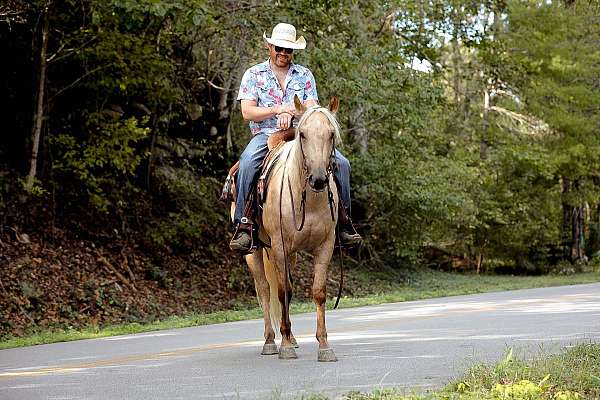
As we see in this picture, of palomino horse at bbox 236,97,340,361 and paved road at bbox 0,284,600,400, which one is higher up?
palomino horse at bbox 236,97,340,361

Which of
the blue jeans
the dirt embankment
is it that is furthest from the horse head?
the dirt embankment

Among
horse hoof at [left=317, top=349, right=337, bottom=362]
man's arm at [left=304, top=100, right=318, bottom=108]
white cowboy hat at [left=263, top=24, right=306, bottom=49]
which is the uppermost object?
white cowboy hat at [left=263, top=24, right=306, bottom=49]

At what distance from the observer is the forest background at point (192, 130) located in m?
19.6

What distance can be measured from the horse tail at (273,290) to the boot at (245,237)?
1.42 feet

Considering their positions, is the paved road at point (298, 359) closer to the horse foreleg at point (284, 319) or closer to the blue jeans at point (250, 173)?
the horse foreleg at point (284, 319)

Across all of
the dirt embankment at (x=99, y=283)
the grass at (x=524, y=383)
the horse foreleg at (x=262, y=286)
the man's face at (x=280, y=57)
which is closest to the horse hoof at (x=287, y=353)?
the horse foreleg at (x=262, y=286)

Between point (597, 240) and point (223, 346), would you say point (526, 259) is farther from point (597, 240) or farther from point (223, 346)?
point (223, 346)

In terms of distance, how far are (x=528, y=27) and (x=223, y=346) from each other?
29.0 m

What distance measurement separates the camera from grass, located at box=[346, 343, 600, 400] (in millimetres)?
5852

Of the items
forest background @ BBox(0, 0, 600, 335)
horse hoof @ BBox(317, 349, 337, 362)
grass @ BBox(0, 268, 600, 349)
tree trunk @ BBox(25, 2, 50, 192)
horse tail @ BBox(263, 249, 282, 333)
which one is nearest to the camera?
horse hoof @ BBox(317, 349, 337, 362)

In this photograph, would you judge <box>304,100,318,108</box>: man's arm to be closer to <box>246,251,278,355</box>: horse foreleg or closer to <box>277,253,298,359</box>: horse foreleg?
<box>277,253,298,359</box>: horse foreleg

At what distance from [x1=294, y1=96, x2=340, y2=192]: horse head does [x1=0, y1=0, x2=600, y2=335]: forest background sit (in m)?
8.46

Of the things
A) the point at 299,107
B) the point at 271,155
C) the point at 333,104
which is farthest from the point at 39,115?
the point at 333,104

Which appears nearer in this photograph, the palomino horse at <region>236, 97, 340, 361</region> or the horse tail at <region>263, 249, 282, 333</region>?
the palomino horse at <region>236, 97, 340, 361</region>
